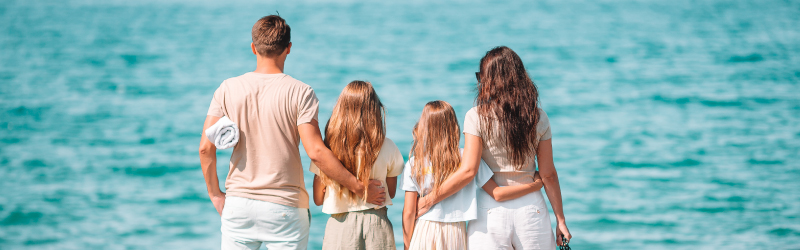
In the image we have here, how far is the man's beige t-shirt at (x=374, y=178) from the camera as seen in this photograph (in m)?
2.43

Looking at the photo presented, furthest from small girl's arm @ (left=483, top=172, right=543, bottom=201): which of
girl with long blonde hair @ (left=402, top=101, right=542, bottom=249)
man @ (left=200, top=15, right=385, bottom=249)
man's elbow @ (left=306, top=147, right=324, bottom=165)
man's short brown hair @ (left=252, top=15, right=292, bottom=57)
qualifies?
man's short brown hair @ (left=252, top=15, right=292, bottom=57)

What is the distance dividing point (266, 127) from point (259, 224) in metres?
0.39

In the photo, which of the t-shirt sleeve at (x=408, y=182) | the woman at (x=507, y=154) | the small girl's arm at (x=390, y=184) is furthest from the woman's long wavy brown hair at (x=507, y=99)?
the small girl's arm at (x=390, y=184)

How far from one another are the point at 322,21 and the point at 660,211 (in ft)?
44.5

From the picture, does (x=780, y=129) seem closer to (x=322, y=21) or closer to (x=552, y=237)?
(x=552, y=237)

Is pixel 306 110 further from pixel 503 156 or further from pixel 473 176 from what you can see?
pixel 503 156

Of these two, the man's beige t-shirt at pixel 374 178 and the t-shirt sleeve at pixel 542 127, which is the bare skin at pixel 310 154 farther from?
the t-shirt sleeve at pixel 542 127

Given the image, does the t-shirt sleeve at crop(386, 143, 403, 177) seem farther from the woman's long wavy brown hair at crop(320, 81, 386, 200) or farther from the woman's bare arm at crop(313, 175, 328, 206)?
the woman's bare arm at crop(313, 175, 328, 206)

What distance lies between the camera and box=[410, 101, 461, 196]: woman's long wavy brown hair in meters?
2.39

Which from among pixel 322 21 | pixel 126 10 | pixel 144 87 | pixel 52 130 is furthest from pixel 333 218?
pixel 126 10

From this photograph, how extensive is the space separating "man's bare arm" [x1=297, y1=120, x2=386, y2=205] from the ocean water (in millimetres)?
6058

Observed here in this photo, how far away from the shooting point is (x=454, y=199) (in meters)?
2.44

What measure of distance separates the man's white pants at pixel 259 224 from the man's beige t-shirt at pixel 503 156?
0.82 metres

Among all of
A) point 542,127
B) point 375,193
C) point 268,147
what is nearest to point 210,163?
point 268,147
